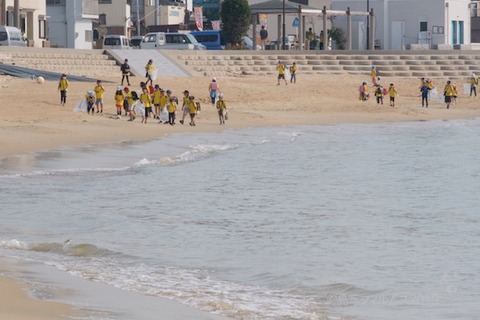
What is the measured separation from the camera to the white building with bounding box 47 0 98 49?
7006 cm

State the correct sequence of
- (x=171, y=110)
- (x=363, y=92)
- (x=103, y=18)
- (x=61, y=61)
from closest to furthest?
1. (x=171, y=110)
2. (x=61, y=61)
3. (x=363, y=92)
4. (x=103, y=18)

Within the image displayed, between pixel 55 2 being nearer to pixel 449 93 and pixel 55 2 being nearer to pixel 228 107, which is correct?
pixel 228 107

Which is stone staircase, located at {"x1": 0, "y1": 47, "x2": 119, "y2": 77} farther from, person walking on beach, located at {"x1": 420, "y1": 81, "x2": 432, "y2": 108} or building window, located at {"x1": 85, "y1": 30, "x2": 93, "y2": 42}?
building window, located at {"x1": 85, "y1": 30, "x2": 93, "y2": 42}

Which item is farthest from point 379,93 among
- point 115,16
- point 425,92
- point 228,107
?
point 115,16

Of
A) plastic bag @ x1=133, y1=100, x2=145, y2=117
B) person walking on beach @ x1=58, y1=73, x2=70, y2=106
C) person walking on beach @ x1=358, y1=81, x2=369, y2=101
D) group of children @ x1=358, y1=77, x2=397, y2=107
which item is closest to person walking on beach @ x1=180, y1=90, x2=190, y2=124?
plastic bag @ x1=133, y1=100, x2=145, y2=117

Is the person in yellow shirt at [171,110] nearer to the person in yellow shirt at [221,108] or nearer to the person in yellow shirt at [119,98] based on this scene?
the person in yellow shirt at [119,98]

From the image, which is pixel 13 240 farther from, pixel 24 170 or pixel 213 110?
pixel 213 110

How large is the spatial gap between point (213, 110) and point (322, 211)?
21.4 meters

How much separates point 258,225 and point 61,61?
30.6m

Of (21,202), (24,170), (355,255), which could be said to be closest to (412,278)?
(355,255)

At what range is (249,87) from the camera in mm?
48781

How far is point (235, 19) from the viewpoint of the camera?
66.2 m

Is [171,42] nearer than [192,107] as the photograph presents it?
No

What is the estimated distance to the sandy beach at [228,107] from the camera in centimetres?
3142
